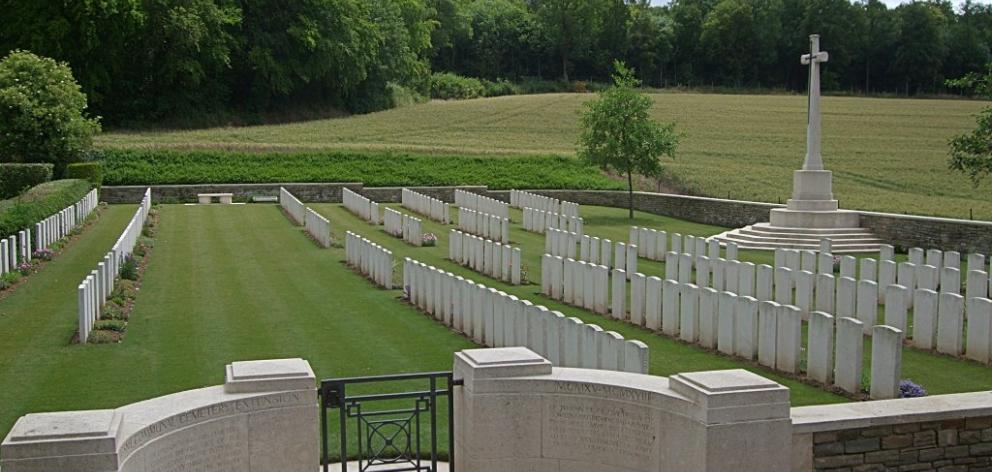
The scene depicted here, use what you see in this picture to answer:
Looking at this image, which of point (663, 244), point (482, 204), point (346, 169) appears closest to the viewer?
point (663, 244)

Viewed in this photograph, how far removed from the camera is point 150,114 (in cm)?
5791

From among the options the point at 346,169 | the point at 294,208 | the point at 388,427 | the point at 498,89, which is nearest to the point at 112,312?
the point at 388,427

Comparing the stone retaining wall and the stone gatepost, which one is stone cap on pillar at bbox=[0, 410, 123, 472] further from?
the stone retaining wall

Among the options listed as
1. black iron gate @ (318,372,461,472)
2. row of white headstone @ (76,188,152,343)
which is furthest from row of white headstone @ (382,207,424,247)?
black iron gate @ (318,372,461,472)

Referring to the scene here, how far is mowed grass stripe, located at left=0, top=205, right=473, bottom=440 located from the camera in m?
10.2

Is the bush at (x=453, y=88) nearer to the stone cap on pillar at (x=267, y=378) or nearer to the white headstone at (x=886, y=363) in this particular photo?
the white headstone at (x=886, y=363)

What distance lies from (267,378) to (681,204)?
28.0m

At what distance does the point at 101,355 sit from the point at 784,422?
27.3 feet

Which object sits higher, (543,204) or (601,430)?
(601,430)

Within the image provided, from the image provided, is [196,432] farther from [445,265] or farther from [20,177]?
[20,177]

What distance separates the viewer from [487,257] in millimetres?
18562

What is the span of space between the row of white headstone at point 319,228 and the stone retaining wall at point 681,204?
11.9 metres

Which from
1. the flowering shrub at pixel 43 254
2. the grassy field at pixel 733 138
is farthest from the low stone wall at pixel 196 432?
the grassy field at pixel 733 138

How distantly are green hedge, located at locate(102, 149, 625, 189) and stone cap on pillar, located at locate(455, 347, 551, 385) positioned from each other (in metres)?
32.8
